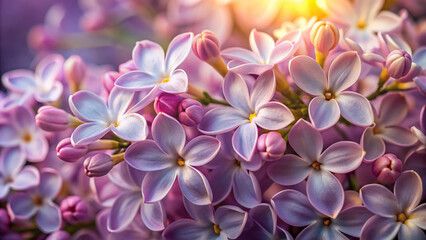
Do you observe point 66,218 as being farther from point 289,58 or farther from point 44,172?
point 289,58

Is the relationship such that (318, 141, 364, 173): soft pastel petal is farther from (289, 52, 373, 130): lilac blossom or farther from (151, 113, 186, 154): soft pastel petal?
(151, 113, 186, 154): soft pastel petal

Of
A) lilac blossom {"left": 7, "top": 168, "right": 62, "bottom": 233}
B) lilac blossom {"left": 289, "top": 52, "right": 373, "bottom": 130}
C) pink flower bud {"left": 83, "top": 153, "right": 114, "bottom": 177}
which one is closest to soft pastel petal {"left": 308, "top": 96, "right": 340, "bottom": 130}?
lilac blossom {"left": 289, "top": 52, "right": 373, "bottom": 130}

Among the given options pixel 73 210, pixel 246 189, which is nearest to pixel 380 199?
pixel 246 189

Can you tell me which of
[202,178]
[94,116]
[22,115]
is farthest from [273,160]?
[22,115]

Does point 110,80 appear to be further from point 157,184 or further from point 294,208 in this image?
point 294,208

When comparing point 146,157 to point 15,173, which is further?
point 15,173
